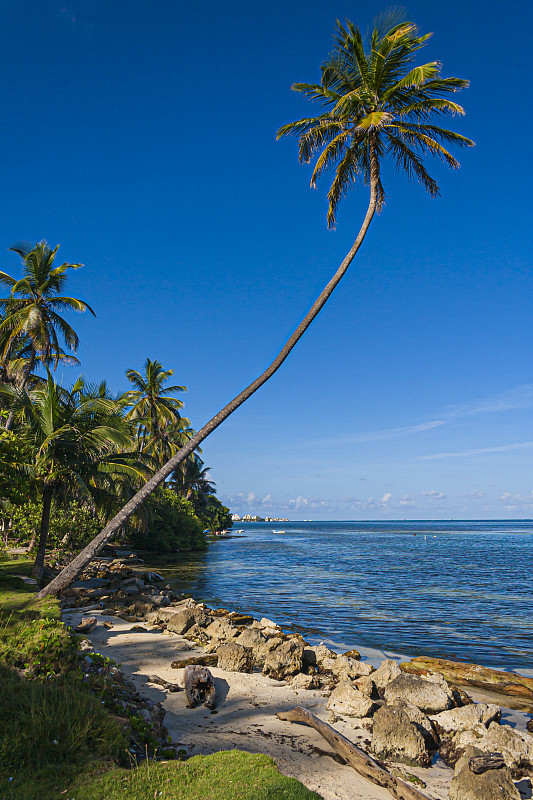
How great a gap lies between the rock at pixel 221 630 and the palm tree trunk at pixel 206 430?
446 centimetres

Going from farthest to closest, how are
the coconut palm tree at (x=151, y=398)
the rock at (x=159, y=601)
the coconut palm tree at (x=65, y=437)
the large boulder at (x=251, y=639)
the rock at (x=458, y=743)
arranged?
the coconut palm tree at (x=151, y=398) < the rock at (x=159, y=601) < the coconut palm tree at (x=65, y=437) < the large boulder at (x=251, y=639) < the rock at (x=458, y=743)

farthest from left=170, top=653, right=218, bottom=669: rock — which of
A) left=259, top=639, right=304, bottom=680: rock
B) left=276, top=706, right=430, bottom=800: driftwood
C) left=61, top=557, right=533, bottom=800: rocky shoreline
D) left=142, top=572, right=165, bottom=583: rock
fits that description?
left=142, top=572, right=165, bottom=583: rock

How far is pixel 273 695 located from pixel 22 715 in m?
6.23

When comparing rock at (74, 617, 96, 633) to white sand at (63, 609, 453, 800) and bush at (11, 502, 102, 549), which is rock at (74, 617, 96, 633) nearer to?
white sand at (63, 609, 453, 800)

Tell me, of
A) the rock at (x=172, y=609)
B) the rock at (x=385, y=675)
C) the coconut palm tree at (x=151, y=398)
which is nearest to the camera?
the rock at (x=385, y=675)

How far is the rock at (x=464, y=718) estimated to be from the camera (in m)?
8.65

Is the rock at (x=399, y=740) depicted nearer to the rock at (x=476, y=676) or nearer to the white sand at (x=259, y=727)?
the white sand at (x=259, y=727)

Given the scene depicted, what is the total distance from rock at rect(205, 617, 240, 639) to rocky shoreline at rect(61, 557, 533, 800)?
0.11ft

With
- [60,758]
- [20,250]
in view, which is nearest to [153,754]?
[60,758]

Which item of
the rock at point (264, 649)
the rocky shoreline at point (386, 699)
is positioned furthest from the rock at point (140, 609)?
the rock at point (264, 649)

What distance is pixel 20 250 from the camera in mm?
30547

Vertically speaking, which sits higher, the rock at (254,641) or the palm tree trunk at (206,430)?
the palm tree trunk at (206,430)

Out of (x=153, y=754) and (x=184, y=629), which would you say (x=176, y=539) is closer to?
(x=184, y=629)

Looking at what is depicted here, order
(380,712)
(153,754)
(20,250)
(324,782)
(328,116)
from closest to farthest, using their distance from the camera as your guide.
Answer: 1. (153,754)
2. (324,782)
3. (380,712)
4. (328,116)
5. (20,250)
